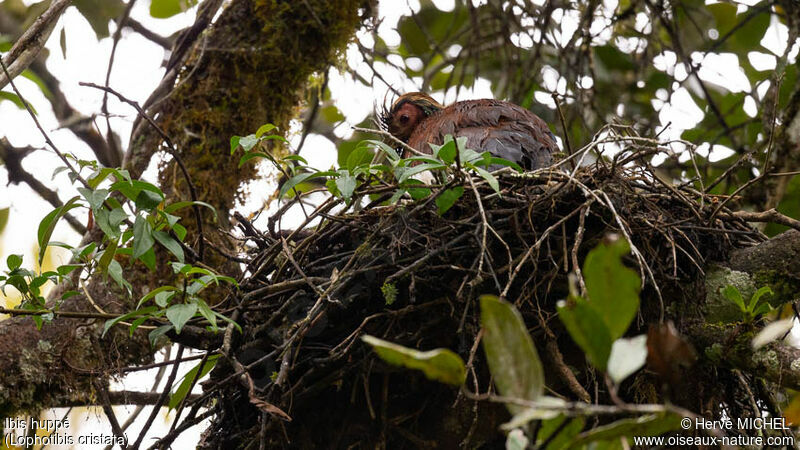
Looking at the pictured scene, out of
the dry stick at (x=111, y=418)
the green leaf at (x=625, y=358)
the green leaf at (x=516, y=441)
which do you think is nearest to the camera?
the green leaf at (x=625, y=358)

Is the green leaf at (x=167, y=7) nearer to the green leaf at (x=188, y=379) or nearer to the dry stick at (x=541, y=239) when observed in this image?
the green leaf at (x=188, y=379)

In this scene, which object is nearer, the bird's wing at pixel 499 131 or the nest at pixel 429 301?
the nest at pixel 429 301

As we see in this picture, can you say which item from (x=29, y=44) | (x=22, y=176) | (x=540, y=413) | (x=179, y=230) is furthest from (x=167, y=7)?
(x=540, y=413)

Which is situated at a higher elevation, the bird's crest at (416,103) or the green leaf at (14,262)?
the bird's crest at (416,103)

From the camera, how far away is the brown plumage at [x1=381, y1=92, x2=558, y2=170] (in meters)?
2.47

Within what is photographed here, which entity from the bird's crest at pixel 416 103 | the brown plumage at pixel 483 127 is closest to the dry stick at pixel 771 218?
the brown plumage at pixel 483 127

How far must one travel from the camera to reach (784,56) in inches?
115

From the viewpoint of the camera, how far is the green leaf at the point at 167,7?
3438 millimetres

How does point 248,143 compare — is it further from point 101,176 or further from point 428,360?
point 428,360

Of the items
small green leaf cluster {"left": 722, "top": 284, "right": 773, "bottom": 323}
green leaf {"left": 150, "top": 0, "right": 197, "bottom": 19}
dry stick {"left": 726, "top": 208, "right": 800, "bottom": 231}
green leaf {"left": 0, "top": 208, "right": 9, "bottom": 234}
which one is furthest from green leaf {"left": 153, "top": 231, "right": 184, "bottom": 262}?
green leaf {"left": 150, "top": 0, "right": 197, "bottom": 19}

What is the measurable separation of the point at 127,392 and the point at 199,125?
1002 millimetres

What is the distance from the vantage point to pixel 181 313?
1631mm

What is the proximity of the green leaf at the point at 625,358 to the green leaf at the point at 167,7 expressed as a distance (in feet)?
10.2

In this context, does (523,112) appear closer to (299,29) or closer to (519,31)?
(299,29)
